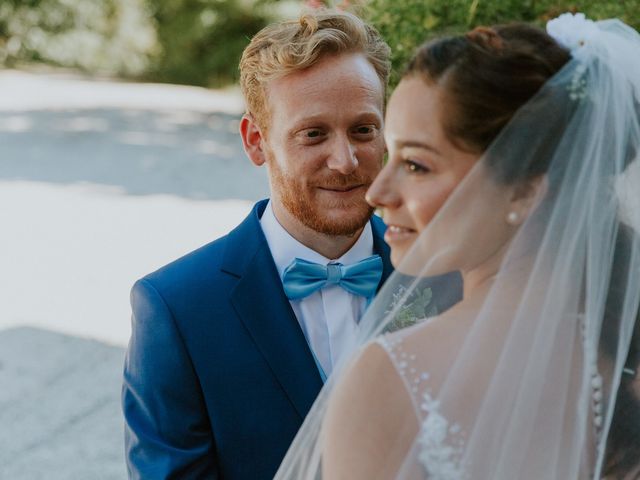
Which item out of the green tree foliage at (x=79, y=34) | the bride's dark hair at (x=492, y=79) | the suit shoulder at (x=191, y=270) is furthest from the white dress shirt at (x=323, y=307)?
the green tree foliage at (x=79, y=34)

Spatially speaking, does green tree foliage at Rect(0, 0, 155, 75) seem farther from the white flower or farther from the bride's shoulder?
the bride's shoulder

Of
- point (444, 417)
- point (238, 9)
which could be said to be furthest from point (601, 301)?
point (238, 9)

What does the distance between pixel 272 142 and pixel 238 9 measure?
16139mm

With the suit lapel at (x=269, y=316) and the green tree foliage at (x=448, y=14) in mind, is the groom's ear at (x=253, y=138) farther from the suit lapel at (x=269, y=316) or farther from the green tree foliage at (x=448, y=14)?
the green tree foliage at (x=448, y=14)

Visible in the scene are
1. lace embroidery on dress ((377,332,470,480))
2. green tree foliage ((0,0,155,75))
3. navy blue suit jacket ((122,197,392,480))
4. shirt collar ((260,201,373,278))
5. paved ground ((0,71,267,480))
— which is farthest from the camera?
green tree foliage ((0,0,155,75))

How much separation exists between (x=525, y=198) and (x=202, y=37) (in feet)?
59.5

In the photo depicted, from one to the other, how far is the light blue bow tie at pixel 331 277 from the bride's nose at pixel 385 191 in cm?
88

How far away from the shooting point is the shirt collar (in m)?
2.72

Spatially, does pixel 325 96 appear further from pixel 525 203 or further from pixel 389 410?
pixel 389 410

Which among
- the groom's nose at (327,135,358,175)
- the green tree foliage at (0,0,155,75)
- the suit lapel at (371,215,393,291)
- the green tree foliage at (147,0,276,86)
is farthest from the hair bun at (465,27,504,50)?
the green tree foliage at (0,0,155,75)

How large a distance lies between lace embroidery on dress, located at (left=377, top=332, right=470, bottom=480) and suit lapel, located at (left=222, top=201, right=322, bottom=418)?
2.86 ft

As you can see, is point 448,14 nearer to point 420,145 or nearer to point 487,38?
point 487,38

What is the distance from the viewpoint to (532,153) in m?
1.69

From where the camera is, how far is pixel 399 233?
1769 mm
